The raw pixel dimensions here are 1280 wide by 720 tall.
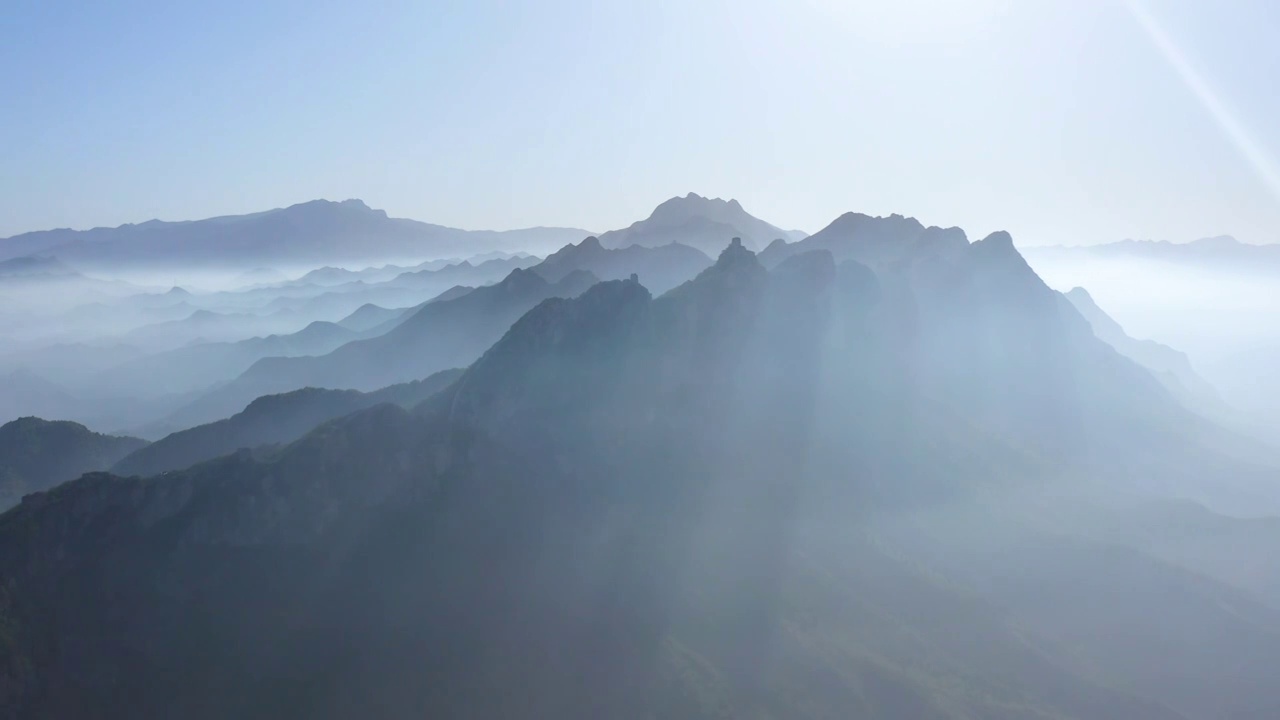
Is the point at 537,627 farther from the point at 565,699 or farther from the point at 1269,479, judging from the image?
the point at 1269,479

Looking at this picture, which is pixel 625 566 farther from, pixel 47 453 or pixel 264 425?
pixel 47 453

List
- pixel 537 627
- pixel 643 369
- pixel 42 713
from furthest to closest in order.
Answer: pixel 643 369
pixel 537 627
pixel 42 713

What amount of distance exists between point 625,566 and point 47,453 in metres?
131

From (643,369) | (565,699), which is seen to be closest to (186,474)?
(565,699)

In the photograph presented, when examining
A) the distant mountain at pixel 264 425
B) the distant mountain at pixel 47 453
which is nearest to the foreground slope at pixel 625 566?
the distant mountain at pixel 264 425

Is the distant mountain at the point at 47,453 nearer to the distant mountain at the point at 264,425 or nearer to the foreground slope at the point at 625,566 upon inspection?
the distant mountain at the point at 264,425

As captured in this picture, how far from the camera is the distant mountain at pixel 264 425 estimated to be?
5182 inches

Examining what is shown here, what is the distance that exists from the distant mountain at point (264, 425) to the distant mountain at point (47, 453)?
68.1 ft

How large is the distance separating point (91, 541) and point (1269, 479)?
821 ft

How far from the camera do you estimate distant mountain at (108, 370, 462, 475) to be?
432 feet

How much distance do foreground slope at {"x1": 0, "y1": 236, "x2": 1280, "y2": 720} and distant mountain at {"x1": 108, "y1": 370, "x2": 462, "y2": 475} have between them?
30.9 meters

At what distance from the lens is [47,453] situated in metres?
149

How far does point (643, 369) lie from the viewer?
4862 inches

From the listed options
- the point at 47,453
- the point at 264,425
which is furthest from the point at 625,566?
the point at 47,453
